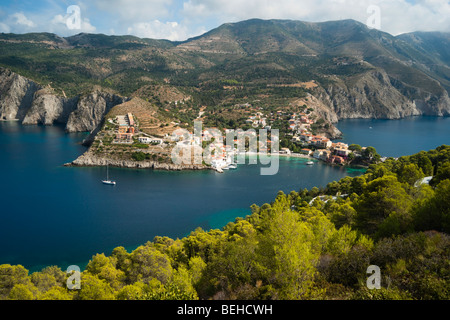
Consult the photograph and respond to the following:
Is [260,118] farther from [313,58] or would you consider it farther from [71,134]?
[313,58]

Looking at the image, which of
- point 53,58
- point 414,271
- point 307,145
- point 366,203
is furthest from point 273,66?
point 414,271

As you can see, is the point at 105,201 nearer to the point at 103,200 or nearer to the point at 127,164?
the point at 103,200

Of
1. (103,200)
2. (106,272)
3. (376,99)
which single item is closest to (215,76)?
(376,99)

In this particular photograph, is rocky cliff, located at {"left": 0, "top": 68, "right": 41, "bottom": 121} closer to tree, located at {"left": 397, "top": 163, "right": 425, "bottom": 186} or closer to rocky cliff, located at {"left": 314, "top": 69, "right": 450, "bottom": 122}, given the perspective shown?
rocky cliff, located at {"left": 314, "top": 69, "right": 450, "bottom": 122}

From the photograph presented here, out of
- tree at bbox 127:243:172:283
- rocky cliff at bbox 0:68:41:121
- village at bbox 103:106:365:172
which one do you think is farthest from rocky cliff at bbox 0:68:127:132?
tree at bbox 127:243:172:283

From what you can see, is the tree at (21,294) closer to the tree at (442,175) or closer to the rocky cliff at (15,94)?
the tree at (442,175)

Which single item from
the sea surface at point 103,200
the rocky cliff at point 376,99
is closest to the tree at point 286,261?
the sea surface at point 103,200
